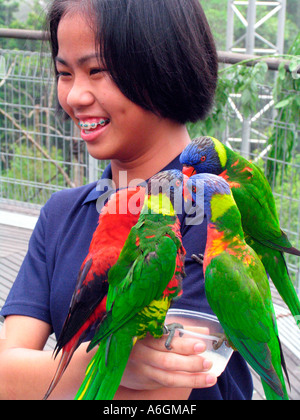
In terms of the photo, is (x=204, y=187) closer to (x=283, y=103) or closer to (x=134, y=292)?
(x=134, y=292)

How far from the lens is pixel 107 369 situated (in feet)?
1.41

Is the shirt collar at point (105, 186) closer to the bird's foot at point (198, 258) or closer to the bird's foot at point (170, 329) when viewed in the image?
the bird's foot at point (198, 258)

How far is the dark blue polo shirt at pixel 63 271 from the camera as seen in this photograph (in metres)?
0.67

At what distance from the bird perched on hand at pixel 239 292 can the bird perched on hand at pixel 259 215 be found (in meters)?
0.04

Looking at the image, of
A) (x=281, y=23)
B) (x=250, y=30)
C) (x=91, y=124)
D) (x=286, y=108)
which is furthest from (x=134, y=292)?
(x=281, y=23)

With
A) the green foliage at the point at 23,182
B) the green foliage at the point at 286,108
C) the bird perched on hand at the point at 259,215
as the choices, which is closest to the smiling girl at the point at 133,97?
the bird perched on hand at the point at 259,215

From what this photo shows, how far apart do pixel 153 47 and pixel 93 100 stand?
0.11 meters

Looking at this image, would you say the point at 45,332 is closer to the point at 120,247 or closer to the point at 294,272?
the point at 120,247

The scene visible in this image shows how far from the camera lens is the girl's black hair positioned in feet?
2.00

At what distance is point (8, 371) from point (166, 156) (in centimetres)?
39

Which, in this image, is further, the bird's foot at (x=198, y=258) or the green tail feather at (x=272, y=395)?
the bird's foot at (x=198, y=258)

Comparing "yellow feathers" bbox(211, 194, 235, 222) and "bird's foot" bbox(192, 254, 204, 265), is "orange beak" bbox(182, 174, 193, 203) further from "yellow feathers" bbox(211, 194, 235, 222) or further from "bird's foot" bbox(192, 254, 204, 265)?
"bird's foot" bbox(192, 254, 204, 265)

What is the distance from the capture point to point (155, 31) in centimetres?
61

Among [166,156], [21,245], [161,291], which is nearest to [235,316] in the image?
[161,291]
